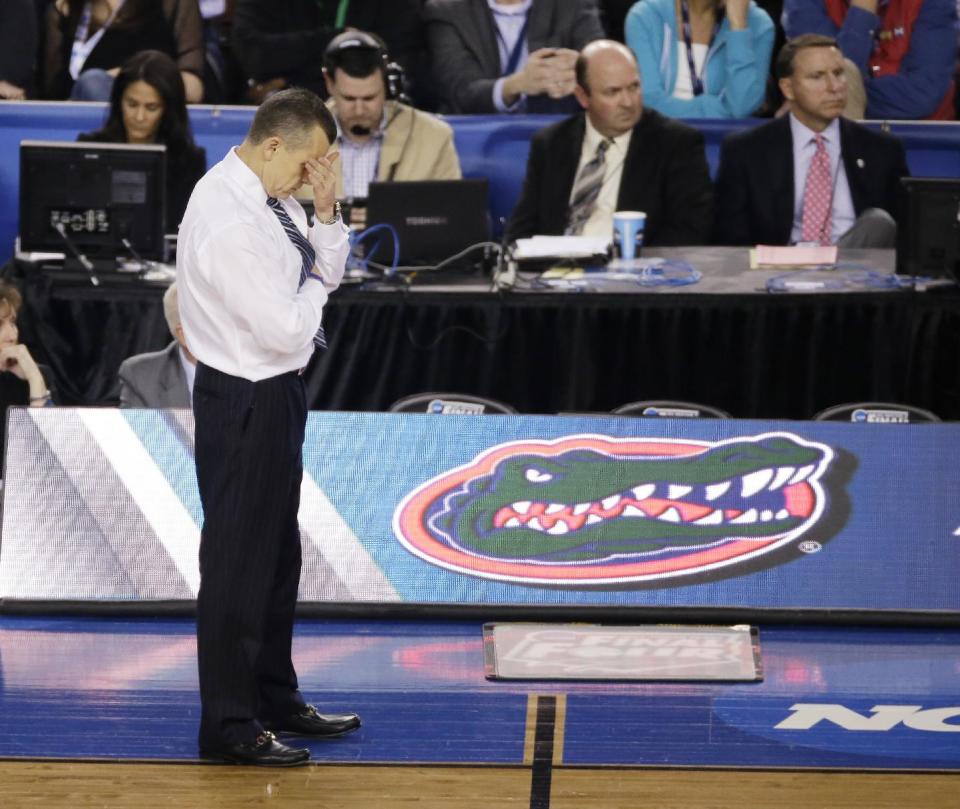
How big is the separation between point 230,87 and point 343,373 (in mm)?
3453

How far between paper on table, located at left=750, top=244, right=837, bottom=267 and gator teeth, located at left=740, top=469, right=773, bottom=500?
6.82 ft

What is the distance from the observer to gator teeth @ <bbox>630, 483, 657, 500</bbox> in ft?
20.1

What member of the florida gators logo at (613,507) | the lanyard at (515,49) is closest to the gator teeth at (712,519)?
the florida gators logo at (613,507)

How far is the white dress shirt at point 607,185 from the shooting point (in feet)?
28.6

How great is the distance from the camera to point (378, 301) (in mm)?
7547

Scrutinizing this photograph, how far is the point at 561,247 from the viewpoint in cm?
799

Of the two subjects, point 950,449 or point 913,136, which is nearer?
point 950,449

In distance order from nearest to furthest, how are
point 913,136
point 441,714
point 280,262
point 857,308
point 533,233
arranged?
point 280,262
point 441,714
point 857,308
point 533,233
point 913,136

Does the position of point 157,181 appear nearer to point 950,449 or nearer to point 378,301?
point 378,301

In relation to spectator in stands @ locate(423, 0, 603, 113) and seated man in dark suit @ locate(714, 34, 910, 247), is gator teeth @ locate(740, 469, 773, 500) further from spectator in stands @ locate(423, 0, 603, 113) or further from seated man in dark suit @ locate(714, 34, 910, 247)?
spectator in stands @ locate(423, 0, 603, 113)

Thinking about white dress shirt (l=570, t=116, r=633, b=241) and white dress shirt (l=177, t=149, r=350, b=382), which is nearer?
white dress shirt (l=177, t=149, r=350, b=382)

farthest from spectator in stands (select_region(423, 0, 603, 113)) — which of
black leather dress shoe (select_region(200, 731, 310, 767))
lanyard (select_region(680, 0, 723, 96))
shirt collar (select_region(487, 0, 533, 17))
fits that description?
black leather dress shoe (select_region(200, 731, 310, 767))

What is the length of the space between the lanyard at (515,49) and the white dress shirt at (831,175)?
64.7 inches

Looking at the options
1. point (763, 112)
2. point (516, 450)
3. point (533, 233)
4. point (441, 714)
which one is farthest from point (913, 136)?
point (441, 714)
